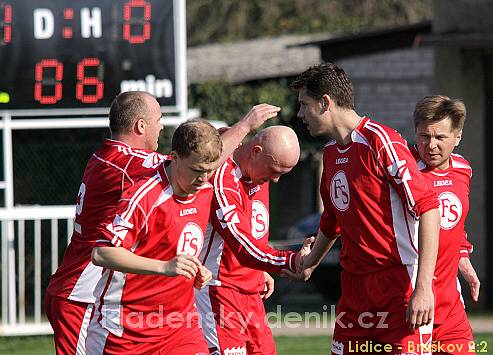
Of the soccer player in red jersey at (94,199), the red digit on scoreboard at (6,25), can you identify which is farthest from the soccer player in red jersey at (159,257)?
the red digit on scoreboard at (6,25)

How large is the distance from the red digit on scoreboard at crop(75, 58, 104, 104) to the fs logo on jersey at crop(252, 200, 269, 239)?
568cm

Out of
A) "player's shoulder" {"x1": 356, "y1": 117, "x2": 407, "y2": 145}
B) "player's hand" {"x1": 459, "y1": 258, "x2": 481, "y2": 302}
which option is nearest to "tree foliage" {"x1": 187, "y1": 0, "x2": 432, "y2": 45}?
"player's hand" {"x1": 459, "y1": 258, "x2": 481, "y2": 302}

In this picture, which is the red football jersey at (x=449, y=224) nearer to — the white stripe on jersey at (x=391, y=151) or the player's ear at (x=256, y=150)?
the white stripe on jersey at (x=391, y=151)

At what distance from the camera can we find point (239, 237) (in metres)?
6.79

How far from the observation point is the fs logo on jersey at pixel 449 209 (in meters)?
6.89

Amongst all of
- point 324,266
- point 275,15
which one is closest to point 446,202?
point 324,266

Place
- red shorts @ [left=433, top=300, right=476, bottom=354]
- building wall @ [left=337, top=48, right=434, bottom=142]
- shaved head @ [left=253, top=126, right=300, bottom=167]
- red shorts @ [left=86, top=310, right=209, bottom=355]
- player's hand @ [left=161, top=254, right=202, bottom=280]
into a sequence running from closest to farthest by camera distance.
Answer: player's hand @ [left=161, top=254, right=202, bottom=280]
red shorts @ [left=86, top=310, right=209, bottom=355]
red shorts @ [left=433, top=300, right=476, bottom=354]
shaved head @ [left=253, top=126, right=300, bottom=167]
building wall @ [left=337, top=48, right=434, bottom=142]

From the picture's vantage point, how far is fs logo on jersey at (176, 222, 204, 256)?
6234mm

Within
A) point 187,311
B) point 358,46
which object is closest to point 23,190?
point 358,46

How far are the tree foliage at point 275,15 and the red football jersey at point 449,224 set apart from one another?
92.8 ft

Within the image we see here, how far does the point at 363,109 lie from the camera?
22156 mm

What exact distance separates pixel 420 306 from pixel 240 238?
127 cm

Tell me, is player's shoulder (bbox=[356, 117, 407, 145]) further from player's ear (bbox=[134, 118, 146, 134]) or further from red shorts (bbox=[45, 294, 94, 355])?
red shorts (bbox=[45, 294, 94, 355])

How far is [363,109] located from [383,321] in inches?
632
